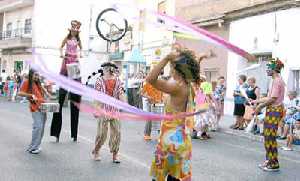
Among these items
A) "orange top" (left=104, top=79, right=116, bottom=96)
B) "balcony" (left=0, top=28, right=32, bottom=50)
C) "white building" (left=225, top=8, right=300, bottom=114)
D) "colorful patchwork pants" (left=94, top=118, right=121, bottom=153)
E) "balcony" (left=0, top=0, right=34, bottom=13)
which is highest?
"balcony" (left=0, top=0, right=34, bottom=13)

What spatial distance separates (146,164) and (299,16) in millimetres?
11932

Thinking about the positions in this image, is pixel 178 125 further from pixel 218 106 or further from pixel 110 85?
pixel 218 106

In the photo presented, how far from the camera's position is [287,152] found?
38.3ft

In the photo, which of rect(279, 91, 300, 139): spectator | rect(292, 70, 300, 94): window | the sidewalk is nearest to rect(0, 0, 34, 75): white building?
rect(292, 70, 300, 94): window

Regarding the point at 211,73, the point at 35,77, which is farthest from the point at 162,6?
the point at 35,77

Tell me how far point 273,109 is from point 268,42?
1232 centimetres

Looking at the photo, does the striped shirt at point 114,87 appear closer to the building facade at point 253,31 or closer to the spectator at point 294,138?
the spectator at point 294,138

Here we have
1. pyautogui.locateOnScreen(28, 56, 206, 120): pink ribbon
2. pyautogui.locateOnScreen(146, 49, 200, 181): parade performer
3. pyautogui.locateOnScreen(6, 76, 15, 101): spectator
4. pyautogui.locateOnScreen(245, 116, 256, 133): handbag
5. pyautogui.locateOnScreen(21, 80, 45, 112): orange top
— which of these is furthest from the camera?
pyautogui.locateOnScreen(6, 76, 15, 101): spectator

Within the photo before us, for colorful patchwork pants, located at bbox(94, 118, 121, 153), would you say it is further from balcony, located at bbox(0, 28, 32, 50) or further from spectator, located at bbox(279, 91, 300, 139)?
balcony, located at bbox(0, 28, 32, 50)

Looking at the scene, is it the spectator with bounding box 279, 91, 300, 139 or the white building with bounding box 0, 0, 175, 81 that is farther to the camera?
the white building with bounding box 0, 0, 175, 81

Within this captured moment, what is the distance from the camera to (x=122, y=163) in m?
8.62

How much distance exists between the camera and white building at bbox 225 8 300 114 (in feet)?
61.9

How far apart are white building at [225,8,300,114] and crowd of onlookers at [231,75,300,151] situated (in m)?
3.36

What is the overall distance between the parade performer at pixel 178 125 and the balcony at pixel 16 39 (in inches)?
1677
